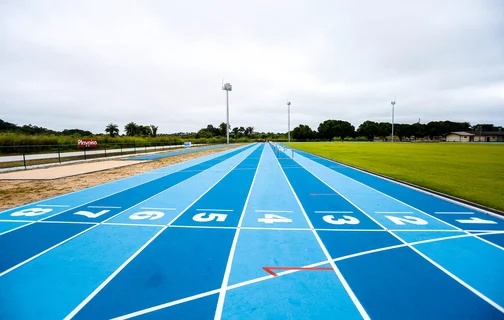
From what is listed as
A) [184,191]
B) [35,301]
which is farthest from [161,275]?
[184,191]

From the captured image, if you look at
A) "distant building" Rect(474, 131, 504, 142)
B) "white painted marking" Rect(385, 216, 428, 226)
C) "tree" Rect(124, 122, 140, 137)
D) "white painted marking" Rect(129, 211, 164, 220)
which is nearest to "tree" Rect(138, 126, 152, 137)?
"tree" Rect(124, 122, 140, 137)

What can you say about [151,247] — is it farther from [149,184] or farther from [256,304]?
[149,184]

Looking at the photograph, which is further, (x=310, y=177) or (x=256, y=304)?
(x=310, y=177)

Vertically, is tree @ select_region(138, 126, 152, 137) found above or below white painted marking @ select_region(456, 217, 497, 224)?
above

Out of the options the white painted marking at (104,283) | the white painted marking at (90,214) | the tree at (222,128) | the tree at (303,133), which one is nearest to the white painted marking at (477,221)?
the white painted marking at (104,283)

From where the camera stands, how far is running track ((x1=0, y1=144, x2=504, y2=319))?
3.22 m

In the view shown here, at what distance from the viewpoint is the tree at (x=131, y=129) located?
75.2 metres

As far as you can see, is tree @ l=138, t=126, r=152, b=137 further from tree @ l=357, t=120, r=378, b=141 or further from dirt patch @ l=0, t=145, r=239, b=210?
tree @ l=357, t=120, r=378, b=141

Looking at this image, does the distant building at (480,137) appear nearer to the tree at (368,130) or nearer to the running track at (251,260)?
the tree at (368,130)

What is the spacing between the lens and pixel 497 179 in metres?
11.6

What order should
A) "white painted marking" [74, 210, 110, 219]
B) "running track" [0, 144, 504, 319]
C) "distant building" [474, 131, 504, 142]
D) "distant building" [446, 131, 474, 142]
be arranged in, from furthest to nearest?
1. "distant building" [474, 131, 504, 142]
2. "distant building" [446, 131, 474, 142]
3. "white painted marking" [74, 210, 110, 219]
4. "running track" [0, 144, 504, 319]

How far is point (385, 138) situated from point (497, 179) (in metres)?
141

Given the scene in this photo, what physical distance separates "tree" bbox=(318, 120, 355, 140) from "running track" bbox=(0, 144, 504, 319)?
132m

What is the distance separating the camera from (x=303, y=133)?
13288 centimetres
